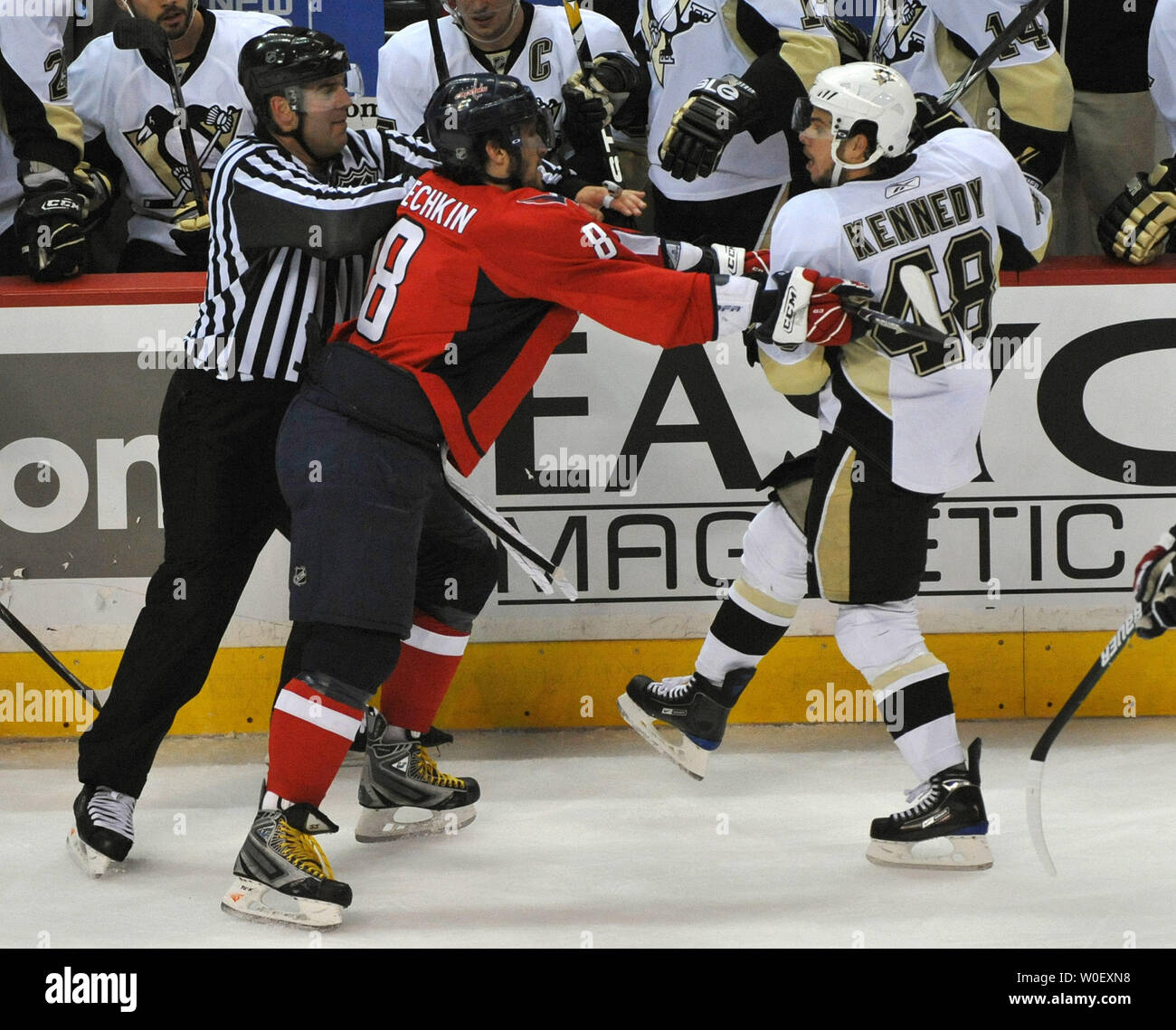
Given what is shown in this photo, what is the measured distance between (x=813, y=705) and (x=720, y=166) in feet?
4.30

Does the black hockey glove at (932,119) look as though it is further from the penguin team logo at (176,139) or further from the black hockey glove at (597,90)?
the penguin team logo at (176,139)

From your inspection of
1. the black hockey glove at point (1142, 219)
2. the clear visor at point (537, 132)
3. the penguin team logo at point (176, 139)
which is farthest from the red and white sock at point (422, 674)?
the black hockey glove at point (1142, 219)

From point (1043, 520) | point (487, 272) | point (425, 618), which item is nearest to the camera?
point (487, 272)

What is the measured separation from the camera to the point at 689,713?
10.1ft

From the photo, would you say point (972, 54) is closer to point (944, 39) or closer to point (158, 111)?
point (944, 39)

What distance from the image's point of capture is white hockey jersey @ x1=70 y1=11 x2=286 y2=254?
3.87 meters

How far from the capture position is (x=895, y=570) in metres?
2.76

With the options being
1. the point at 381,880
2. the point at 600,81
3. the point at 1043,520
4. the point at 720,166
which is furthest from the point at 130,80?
the point at 1043,520

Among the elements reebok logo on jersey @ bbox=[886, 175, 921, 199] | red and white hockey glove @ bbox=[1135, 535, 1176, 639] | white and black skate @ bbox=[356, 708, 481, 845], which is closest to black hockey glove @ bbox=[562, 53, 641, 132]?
reebok logo on jersey @ bbox=[886, 175, 921, 199]

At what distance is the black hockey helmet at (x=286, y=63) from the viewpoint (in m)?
2.75

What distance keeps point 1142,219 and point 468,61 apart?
65.3 inches

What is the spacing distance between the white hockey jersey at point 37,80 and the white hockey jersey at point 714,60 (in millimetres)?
1413

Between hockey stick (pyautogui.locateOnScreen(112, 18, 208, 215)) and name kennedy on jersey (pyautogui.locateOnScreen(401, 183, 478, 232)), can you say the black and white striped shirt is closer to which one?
name kennedy on jersey (pyautogui.locateOnScreen(401, 183, 478, 232))
